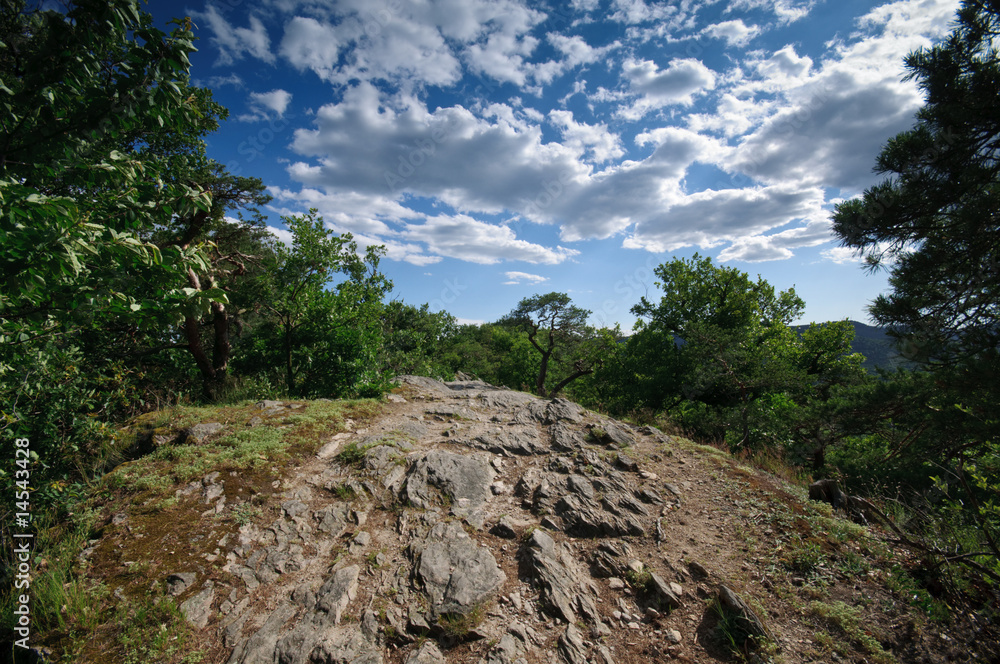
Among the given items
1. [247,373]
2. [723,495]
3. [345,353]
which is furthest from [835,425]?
[247,373]

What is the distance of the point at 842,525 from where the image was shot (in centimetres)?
456

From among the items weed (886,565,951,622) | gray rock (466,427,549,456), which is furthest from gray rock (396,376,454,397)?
weed (886,565,951,622)

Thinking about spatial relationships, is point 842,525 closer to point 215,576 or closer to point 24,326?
point 215,576

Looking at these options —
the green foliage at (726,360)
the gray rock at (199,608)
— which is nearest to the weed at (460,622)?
the gray rock at (199,608)

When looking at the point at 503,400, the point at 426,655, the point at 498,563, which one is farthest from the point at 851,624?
the point at 503,400

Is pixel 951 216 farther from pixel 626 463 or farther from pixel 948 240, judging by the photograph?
pixel 626 463

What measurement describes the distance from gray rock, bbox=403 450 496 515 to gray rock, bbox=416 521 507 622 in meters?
0.55

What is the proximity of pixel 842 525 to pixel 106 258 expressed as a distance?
27.2ft

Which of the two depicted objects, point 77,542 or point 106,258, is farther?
point 77,542

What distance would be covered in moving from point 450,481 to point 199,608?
292 cm

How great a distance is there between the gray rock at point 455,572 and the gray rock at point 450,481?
549 mm

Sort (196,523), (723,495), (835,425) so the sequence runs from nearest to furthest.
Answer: (196,523)
(723,495)
(835,425)

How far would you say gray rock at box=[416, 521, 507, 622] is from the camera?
3531 mm

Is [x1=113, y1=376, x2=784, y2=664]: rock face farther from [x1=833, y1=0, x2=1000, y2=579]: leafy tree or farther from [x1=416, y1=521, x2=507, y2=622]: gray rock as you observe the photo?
[x1=833, y1=0, x2=1000, y2=579]: leafy tree
